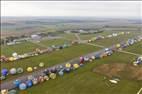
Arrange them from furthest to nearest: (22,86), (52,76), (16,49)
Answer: (16,49)
(52,76)
(22,86)

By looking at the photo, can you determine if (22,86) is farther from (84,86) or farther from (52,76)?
(84,86)

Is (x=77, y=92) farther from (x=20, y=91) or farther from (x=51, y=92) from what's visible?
(x=20, y=91)

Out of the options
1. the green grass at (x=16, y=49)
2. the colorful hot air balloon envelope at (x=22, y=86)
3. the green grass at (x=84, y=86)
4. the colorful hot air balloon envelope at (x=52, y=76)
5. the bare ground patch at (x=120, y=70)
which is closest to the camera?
the green grass at (x=84, y=86)

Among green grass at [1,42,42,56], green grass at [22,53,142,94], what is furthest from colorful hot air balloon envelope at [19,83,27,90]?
green grass at [1,42,42,56]

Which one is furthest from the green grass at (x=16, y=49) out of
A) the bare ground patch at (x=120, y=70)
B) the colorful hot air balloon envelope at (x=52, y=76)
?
the bare ground patch at (x=120, y=70)

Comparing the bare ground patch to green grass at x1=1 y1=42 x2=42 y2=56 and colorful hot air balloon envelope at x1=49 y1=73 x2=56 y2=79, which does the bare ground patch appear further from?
green grass at x1=1 y1=42 x2=42 y2=56

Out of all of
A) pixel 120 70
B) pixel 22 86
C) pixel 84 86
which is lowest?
pixel 22 86

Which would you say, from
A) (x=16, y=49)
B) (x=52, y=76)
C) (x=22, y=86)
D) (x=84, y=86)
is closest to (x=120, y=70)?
(x=84, y=86)

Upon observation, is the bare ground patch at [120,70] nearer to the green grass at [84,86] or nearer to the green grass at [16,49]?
the green grass at [84,86]
